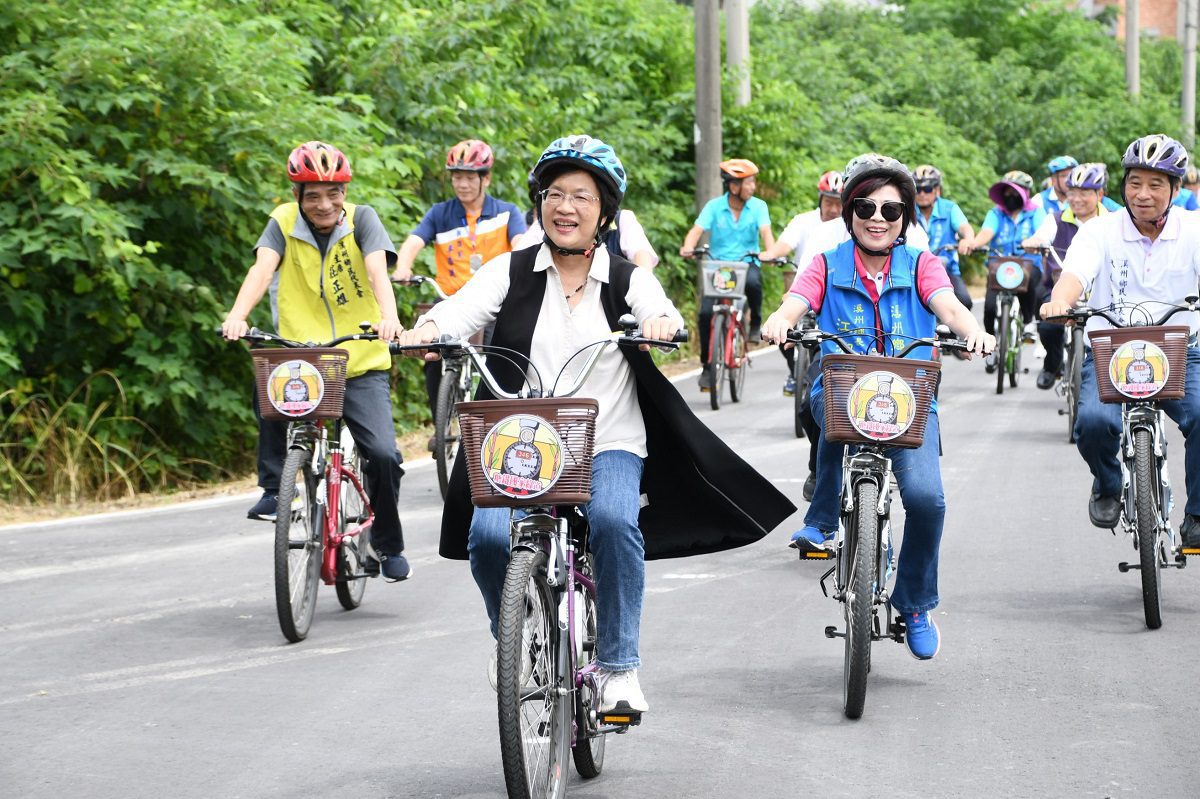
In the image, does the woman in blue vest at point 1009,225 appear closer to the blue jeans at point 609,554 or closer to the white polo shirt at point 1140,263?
the white polo shirt at point 1140,263

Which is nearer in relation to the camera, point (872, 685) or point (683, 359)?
point (872, 685)

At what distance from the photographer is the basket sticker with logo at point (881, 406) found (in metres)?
6.23

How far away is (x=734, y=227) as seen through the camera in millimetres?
16953

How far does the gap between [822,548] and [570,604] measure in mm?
2786

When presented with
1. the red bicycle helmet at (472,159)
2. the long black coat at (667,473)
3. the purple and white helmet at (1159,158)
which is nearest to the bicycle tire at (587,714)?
the long black coat at (667,473)

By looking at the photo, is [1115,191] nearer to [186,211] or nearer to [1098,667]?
[186,211]

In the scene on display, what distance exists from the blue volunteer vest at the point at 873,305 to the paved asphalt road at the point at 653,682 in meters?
1.31

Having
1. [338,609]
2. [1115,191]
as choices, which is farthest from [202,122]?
[1115,191]

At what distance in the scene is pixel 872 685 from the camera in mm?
6898

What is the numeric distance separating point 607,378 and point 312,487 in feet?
9.17

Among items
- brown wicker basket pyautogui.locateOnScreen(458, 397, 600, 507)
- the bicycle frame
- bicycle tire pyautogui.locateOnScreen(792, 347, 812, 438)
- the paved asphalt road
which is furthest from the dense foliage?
brown wicker basket pyautogui.locateOnScreen(458, 397, 600, 507)

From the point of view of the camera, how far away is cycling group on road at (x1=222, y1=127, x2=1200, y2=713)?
549 cm

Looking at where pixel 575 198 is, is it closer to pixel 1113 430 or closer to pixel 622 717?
pixel 622 717

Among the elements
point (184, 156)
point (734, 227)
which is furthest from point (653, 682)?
point (734, 227)
